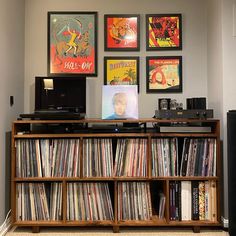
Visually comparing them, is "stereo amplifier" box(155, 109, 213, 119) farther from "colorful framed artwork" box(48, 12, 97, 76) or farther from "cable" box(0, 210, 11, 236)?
"cable" box(0, 210, 11, 236)

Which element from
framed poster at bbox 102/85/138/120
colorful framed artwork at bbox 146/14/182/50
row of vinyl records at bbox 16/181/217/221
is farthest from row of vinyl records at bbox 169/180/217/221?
colorful framed artwork at bbox 146/14/182/50

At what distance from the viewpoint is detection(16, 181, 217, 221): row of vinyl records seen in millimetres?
2186

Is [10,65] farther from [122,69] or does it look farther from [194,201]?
[194,201]

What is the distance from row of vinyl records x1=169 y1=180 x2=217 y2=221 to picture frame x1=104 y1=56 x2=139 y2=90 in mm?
1096

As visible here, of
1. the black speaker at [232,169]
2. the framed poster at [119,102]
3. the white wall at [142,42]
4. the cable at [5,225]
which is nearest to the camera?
the black speaker at [232,169]

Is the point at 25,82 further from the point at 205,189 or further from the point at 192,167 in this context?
the point at 205,189

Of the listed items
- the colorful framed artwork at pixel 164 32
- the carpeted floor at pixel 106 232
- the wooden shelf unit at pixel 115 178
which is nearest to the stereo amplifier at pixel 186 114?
the wooden shelf unit at pixel 115 178

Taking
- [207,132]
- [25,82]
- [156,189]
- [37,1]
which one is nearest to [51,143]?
[25,82]

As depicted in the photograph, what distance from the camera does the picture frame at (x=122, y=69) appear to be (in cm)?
267

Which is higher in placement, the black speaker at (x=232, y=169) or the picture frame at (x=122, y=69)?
the picture frame at (x=122, y=69)

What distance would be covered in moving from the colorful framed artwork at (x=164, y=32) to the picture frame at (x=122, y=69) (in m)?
0.23

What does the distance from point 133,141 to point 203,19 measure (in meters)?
1.46

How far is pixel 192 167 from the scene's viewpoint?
220 centimetres

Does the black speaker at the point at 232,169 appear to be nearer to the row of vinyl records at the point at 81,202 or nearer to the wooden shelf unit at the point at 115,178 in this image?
the wooden shelf unit at the point at 115,178
